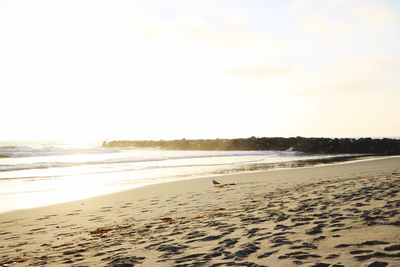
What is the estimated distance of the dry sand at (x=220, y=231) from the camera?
16.0 feet

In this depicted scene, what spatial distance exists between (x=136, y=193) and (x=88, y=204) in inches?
89.3

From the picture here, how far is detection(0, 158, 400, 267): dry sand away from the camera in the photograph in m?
4.89

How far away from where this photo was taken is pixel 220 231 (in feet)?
21.1

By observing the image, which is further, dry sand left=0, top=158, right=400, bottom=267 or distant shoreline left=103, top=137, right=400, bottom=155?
distant shoreline left=103, top=137, right=400, bottom=155

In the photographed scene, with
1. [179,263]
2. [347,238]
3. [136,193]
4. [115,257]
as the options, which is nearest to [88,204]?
[136,193]

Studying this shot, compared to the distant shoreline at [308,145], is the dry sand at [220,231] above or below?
below

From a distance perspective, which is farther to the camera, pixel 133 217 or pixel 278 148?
pixel 278 148

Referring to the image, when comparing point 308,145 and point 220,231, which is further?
point 308,145

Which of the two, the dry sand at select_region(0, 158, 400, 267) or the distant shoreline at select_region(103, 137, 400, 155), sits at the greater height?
the distant shoreline at select_region(103, 137, 400, 155)

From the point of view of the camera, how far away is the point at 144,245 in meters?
5.98

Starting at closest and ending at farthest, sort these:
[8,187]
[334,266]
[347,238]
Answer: [334,266]
[347,238]
[8,187]

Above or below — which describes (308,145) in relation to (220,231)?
above

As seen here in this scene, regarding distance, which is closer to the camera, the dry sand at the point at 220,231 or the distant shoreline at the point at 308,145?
the dry sand at the point at 220,231

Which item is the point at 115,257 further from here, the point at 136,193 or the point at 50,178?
the point at 50,178
